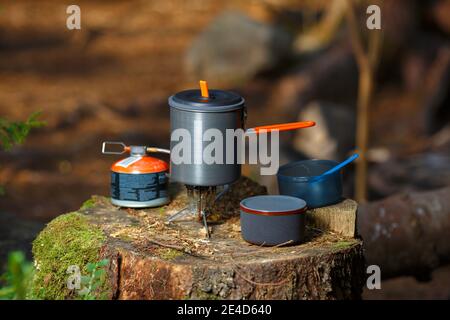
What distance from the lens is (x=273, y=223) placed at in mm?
4020

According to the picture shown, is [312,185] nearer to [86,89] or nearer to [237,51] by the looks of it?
[237,51]

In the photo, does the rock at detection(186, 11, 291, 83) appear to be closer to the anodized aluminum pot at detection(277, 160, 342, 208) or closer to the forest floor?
the forest floor

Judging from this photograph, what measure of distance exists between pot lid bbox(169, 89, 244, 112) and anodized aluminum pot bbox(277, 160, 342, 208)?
0.56 metres

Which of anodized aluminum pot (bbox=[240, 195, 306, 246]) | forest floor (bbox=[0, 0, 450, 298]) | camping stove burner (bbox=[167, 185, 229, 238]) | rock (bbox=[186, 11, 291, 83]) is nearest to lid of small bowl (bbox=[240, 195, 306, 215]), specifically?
anodized aluminum pot (bbox=[240, 195, 306, 246])

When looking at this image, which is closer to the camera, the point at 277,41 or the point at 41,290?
the point at 41,290

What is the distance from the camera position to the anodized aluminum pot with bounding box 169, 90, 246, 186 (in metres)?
4.09

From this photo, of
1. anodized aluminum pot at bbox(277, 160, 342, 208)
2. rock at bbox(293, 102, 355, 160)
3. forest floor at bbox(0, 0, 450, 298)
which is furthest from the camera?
rock at bbox(293, 102, 355, 160)

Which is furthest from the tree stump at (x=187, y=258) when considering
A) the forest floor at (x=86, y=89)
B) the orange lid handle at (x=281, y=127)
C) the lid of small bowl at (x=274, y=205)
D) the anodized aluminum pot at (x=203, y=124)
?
the forest floor at (x=86, y=89)

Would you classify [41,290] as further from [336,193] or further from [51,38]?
[51,38]

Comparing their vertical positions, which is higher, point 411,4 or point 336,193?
point 411,4

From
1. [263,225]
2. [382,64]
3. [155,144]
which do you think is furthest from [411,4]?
[263,225]

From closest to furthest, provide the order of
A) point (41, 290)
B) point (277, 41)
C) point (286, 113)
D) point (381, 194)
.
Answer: point (41, 290), point (381, 194), point (286, 113), point (277, 41)
